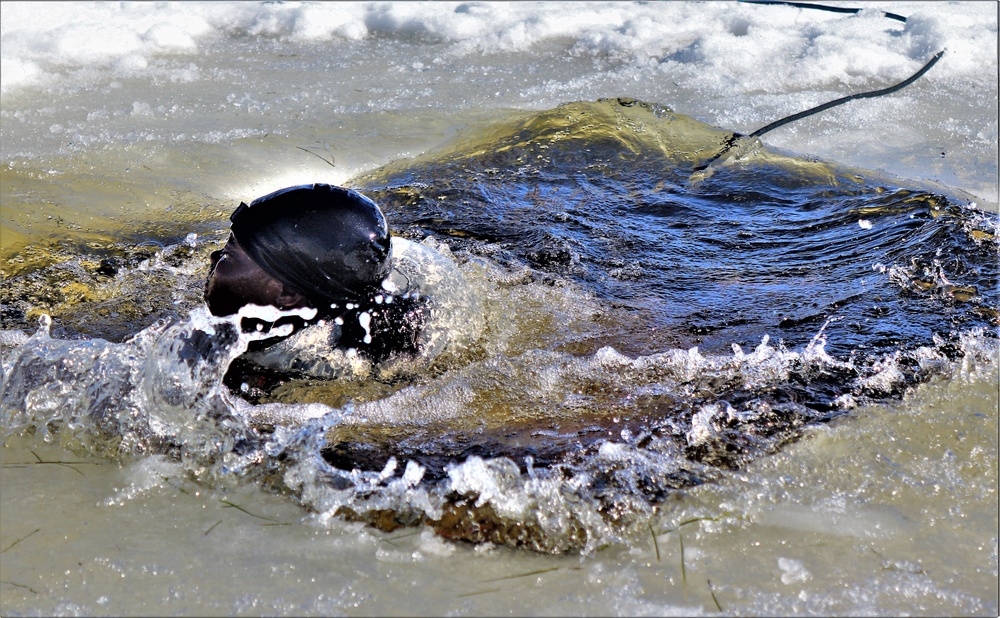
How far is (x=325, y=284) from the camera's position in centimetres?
259

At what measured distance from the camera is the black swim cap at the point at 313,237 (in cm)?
253

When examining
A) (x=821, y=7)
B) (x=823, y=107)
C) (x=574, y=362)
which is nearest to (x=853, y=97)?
(x=823, y=107)

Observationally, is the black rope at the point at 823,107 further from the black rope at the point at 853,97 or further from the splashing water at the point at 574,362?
the splashing water at the point at 574,362

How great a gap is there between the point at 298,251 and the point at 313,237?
2.4 inches

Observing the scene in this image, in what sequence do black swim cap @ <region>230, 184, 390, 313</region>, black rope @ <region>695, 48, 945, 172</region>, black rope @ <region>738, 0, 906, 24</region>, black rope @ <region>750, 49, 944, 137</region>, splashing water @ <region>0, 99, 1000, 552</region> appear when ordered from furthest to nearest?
black rope @ <region>738, 0, 906, 24</region>
black rope @ <region>750, 49, 944, 137</region>
black rope @ <region>695, 48, 945, 172</region>
black swim cap @ <region>230, 184, 390, 313</region>
splashing water @ <region>0, 99, 1000, 552</region>

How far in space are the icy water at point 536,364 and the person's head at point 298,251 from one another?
0.18m

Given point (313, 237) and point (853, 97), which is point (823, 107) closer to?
point (853, 97)

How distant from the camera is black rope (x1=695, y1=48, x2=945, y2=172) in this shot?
469 centimetres

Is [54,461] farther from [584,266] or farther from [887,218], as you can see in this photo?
[887,218]

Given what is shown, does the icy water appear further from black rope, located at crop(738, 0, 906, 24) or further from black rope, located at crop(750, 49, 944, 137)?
black rope, located at crop(738, 0, 906, 24)

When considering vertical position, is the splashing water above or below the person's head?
below

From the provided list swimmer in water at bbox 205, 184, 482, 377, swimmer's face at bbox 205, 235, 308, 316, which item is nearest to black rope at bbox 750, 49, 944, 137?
swimmer in water at bbox 205, 184, 482, 377

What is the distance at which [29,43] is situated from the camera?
6.40 metres

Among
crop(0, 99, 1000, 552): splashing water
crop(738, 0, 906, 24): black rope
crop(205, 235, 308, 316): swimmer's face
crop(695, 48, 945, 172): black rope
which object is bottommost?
crop(0, 99, 1000, 552): splashing water
